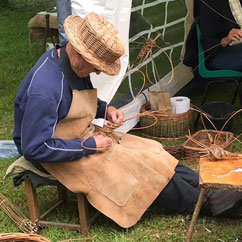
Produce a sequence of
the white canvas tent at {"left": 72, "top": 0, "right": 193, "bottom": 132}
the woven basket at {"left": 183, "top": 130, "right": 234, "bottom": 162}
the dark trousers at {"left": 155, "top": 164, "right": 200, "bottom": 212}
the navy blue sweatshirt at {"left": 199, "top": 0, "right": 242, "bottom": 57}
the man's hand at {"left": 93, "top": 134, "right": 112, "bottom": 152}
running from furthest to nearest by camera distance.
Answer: the navy blue sweatshirt at {"left": 199, "top": 0, "right": 242, "bottom": 57}
the woven basket at {"left": 183, "top": 130, "right": 234, "bottom": 162}
the white canvas tent at {"left": 72, "top": 0, "right": 193, "bottom": 132}
the dark trousers at {"left": 155, "top": 164, "right": 200, "bottom": 212}
the man's hand at {"left": 93, "top": 134, "right": 112, "bottom": 152}

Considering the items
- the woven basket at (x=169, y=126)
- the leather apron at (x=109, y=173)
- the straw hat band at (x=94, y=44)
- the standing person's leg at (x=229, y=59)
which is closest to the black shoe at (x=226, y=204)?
the leather apron at (x=109, y=173)

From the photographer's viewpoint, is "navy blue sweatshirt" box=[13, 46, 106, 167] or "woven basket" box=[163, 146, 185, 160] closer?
"navy blue sweatshirt" box=[13, 46, 106, 167]

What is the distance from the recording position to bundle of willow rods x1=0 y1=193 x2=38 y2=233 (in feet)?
10.1

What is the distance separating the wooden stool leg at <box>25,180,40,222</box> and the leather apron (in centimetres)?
23

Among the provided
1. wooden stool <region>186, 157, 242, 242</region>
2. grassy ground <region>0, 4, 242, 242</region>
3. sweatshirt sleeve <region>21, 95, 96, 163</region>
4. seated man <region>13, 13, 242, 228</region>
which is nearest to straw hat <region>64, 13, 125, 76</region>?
seated man <region>13, 13, 242, 228</region>

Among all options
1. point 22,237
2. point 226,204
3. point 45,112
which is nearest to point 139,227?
point 226,204

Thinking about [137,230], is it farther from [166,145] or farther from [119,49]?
[166,145]

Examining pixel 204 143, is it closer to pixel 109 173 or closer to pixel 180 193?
pixel 180 193

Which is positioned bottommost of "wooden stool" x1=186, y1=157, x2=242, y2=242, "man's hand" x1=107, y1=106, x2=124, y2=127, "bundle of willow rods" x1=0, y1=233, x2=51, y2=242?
"bundle of willow rods" x1=0, y1=233, x2=51, y2=242

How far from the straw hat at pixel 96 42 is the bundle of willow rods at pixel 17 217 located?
41.8 inches

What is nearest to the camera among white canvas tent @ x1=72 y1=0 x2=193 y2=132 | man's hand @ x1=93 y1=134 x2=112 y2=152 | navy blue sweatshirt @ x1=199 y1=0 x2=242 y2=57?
man's hand @ x1=93 y1=134 x2=112 y2=152

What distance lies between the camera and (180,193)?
3061 millimetres

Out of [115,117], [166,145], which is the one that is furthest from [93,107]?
[166,145]

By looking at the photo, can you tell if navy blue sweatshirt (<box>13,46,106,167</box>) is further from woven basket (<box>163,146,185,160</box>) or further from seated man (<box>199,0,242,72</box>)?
seated man (<box>199,0,242,72</box>)
